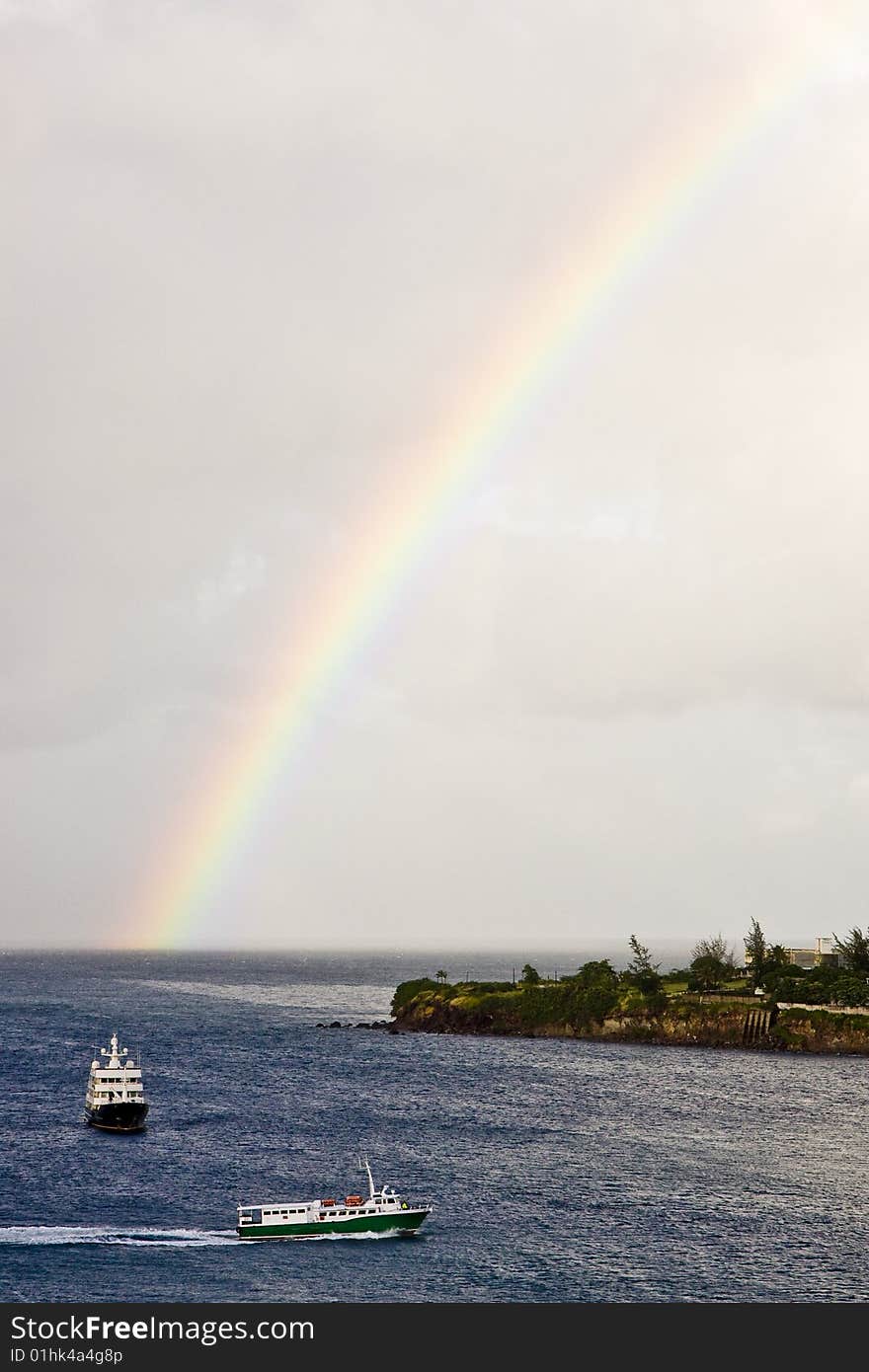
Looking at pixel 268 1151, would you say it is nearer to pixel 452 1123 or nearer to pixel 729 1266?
pixel 452 1123

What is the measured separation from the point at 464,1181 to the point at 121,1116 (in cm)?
4079

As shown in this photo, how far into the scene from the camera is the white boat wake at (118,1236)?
84062 millimetres

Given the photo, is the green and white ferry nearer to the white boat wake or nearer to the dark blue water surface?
the dark blue water surface

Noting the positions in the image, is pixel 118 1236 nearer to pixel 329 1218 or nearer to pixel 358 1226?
pixel 329 1218

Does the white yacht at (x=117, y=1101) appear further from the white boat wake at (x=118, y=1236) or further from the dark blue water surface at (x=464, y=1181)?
the white boat wake at (x=118, y=1236)

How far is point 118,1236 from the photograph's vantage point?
85.4 metres

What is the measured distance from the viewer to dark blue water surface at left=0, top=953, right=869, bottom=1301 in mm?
77375


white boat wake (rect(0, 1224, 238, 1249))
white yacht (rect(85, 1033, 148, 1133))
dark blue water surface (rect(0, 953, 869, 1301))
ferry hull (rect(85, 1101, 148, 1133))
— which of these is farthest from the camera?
white yacht (rect(85, 1033, 148, 1133))

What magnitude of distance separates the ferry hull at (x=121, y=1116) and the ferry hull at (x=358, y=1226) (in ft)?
147

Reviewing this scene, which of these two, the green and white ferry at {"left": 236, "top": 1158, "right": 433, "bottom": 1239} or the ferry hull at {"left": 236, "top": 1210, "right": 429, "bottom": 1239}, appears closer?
the green and white ferry at {"left": 236, "top": 1158, "right": 433, "bottom": 1239}

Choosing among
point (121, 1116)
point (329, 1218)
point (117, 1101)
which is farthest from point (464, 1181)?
point (117, 1101)

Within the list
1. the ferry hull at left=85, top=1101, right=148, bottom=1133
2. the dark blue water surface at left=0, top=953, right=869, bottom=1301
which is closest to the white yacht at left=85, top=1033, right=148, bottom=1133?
the ferry hull at left=85, top=1101, right=148, bottom=1133
